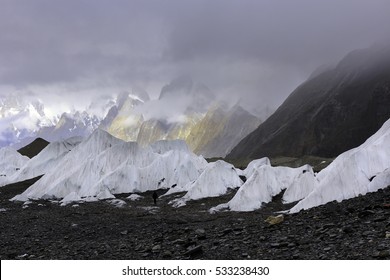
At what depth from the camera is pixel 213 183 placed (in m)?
65.1

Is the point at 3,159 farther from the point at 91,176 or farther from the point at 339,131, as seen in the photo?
the point at 339,131

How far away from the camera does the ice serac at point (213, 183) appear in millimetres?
59416

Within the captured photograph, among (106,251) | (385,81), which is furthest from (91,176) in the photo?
(385,81)

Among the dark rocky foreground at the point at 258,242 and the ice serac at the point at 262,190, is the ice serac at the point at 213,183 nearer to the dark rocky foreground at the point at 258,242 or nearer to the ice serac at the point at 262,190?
the ice serac at the point at 262,190

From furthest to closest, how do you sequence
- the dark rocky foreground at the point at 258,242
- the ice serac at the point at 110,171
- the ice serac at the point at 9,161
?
1. the ice serac at the point at 9,161
2. the ice serac at the point at 110,171
3. the dark rocky foreground at the point at 258,242

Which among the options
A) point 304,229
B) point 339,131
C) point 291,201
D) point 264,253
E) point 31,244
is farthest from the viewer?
point 339,131

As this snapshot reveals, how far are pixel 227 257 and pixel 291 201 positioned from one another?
36.8m

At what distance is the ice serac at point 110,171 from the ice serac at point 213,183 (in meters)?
12.0

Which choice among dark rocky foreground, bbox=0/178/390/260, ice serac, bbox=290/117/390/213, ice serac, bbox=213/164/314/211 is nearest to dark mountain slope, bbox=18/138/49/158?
ice serac, bbox=213/164/314/211

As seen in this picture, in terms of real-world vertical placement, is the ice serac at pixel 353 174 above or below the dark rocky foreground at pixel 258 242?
above

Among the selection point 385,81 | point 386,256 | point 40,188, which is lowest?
point 386,256

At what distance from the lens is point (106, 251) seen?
16500mm

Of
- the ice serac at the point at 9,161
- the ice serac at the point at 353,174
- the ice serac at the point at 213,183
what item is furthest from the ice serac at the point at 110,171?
the ice serac at the point at 9,161

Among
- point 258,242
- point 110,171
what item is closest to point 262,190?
point 258,242
